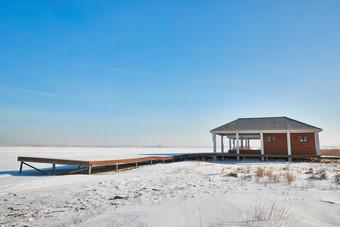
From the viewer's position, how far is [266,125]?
2148 centimetres

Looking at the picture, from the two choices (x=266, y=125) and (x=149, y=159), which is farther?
(x=266, y=125)

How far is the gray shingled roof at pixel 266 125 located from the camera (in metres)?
19.8

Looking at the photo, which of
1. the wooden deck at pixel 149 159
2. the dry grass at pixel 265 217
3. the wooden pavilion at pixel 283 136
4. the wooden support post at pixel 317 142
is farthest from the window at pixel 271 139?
the dry grass at pixel 265 217

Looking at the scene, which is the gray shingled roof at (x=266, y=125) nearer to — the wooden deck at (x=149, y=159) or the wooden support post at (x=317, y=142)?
the wooden support post at (x=317, y=142)

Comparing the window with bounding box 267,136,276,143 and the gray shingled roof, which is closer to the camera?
the gray shingled roof

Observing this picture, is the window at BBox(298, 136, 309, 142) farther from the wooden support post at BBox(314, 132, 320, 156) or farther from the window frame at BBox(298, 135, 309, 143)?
the wooden support post at BBox(314, 132, 320, 156)

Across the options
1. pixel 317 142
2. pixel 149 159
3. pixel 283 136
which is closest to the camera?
pixel 149 159

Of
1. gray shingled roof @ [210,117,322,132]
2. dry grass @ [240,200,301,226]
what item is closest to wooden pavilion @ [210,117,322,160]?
gray shingled roof @ [210,117,322,132]

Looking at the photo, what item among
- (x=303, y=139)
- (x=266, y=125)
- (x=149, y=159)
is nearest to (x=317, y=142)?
(x=303, y=139)

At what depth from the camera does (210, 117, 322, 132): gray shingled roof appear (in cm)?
1981

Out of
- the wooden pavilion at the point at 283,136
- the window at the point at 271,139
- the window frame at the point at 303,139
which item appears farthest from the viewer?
the window at the point at 271,139

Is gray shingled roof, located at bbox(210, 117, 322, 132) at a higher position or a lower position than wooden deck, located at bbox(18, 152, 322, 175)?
higher

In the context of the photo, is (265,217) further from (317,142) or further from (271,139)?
(317,142)

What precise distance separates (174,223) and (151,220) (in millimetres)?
422
